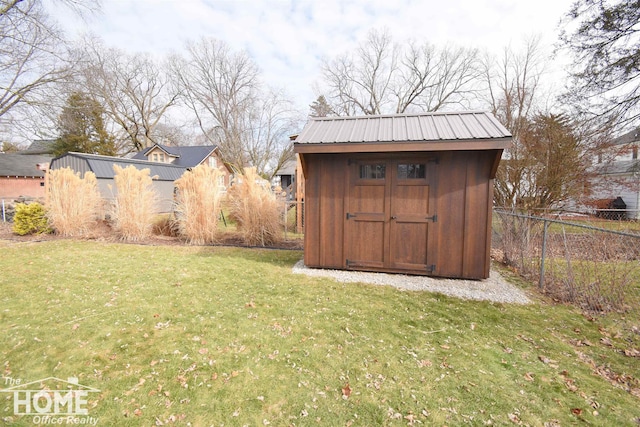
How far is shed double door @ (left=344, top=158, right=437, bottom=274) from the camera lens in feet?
14.6

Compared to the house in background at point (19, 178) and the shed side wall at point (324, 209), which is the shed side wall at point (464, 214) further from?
the house in background at point (19, 178)

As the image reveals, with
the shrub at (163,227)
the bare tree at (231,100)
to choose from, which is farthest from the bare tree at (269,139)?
the shrub at (163,227)

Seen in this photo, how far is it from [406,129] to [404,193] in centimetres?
108

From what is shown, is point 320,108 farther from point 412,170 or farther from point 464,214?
point 464,214

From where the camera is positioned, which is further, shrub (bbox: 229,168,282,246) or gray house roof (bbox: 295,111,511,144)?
shrub (bbox: 229,168,282,246)

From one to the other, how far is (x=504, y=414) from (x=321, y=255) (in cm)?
341

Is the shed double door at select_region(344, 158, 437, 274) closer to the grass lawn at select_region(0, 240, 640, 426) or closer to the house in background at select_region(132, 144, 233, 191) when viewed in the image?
the grass lawn at select_region(0, 240, 640, 426)

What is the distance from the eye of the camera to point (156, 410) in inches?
72.6

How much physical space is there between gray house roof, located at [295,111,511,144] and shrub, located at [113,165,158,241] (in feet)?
17.1

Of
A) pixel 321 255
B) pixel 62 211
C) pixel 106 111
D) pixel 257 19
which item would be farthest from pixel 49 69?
pixel 321 255

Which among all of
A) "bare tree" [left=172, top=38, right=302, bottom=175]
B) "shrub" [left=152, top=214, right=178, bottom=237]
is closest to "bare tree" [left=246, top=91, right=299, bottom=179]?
"bare tree" [left=172, top=38, right=302, bottom=175]

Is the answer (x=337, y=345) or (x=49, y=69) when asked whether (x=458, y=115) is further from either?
(x=49, y=69)

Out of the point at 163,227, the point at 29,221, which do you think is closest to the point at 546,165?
the point at 163,227

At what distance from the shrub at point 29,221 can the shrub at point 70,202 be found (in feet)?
1.18
